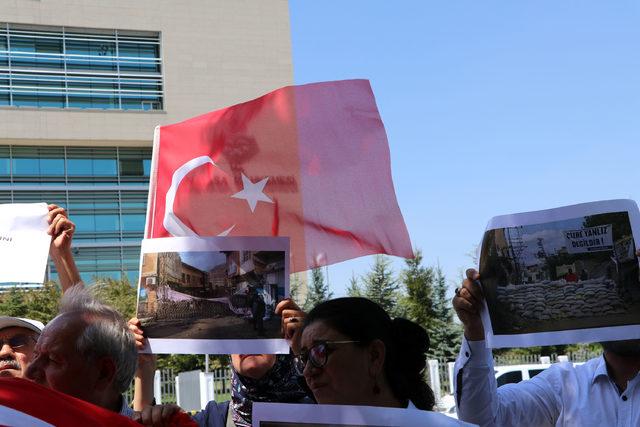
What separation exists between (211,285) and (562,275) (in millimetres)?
1313

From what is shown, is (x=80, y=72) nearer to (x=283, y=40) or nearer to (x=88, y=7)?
(x=88, y=7)

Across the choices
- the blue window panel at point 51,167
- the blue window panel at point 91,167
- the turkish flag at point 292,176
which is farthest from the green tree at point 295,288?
the turkish flag at point 292,176

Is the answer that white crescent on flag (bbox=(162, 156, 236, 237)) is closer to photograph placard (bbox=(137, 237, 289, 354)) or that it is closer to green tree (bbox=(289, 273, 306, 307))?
photograph placard (bbox=(137, 237, 289, 354))

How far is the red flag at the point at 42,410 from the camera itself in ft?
6.18

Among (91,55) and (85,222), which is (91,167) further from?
(91,55)

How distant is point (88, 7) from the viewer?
4650cm

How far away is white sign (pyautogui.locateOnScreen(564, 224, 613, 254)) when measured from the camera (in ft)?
8.75

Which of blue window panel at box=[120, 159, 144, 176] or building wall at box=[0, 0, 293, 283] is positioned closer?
building wall at box=[0, 0, 293, 283]

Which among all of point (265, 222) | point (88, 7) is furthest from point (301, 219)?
point (88, 7)

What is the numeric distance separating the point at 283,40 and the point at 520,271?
5012 centimetres

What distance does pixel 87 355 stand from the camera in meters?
2.57

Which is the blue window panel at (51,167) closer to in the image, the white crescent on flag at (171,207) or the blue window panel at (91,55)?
the blue window panel at (91,55)

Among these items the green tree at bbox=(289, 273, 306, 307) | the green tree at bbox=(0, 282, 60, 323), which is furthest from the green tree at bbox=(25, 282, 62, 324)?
the green tree at bbox=(289, 273, 306, 307)

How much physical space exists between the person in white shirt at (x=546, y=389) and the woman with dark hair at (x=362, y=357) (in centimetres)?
29
